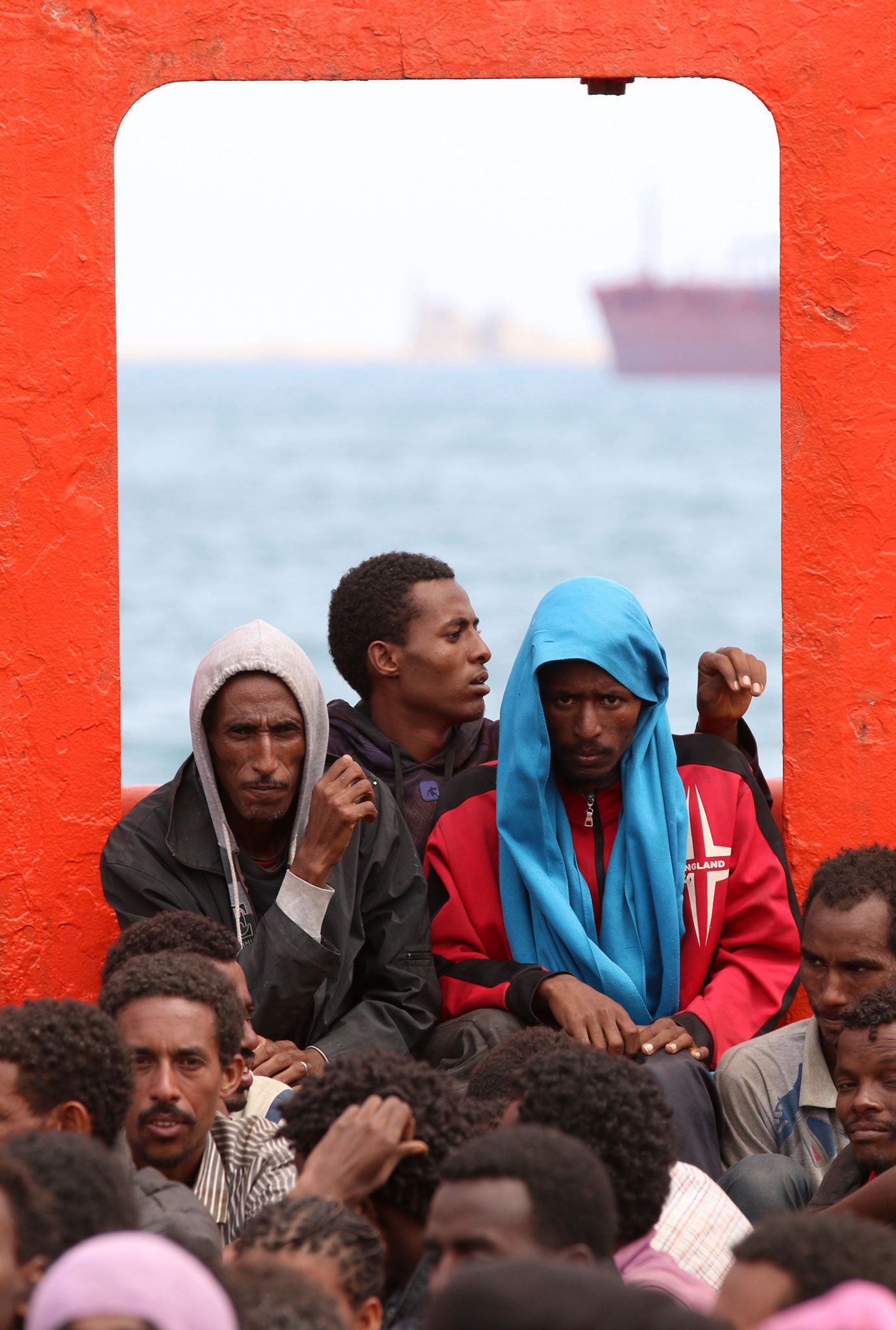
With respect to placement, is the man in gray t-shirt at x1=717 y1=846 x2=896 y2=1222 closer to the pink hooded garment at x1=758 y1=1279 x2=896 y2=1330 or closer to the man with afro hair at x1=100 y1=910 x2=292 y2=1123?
the man with afro hair at x1=100 y1=910 x2=292 y2=1123

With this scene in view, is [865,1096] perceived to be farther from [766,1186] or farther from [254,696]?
[254,696]

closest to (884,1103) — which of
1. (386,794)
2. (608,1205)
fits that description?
(608,1205)

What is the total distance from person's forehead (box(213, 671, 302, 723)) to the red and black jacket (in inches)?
22.1

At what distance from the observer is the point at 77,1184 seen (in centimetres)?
280

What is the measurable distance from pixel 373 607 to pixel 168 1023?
85.4 inches

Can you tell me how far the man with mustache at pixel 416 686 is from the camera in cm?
537

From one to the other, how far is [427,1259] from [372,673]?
2.80m

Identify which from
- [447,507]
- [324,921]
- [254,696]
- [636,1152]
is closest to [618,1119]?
[636,1152]

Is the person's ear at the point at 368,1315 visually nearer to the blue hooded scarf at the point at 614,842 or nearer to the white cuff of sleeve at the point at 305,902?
the white cuff of sleeve at the point at 305,902

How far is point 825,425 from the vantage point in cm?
501

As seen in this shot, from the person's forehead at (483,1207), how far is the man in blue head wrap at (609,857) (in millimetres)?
1930

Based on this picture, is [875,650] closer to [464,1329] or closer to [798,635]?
[798,635]

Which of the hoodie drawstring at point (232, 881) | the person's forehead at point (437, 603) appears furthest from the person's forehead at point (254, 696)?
the person's forehead at point (437, 603)

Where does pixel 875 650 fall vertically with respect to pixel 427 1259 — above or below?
above
